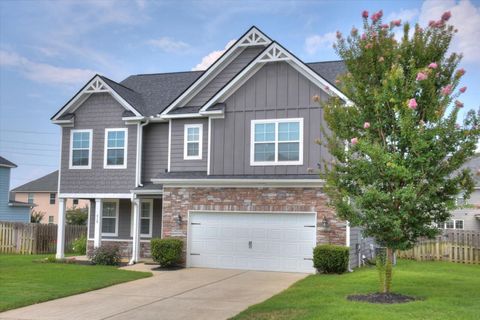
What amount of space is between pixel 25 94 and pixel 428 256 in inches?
895

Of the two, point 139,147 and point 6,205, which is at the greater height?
point 139,147

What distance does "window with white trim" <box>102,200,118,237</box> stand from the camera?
74.9 ft

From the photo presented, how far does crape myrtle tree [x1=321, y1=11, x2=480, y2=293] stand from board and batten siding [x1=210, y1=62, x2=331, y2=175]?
6126mm

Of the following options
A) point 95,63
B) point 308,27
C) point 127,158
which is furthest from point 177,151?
point 95,63

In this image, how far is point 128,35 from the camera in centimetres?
2189

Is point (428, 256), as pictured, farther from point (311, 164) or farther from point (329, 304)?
point (329, 304)

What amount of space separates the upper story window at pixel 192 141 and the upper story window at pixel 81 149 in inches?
168

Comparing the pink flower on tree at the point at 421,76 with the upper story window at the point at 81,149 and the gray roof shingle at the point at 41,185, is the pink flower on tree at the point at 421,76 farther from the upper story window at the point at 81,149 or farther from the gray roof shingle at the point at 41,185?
the gray roof shingle at the point at 41,185

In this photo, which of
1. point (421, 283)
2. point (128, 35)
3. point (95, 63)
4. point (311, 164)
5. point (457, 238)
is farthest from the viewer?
point (95, 63)

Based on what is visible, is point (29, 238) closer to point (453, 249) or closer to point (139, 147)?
point (139, 147)

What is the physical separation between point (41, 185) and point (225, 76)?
37.4m

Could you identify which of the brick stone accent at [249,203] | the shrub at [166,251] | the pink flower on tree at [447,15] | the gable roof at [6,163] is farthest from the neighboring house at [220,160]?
the gable roof at [6,163]

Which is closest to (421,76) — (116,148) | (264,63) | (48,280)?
(264,63)

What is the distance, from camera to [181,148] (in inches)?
805
